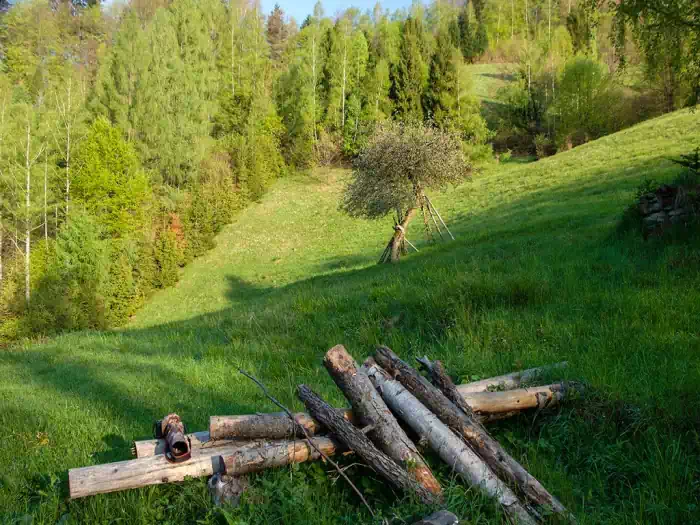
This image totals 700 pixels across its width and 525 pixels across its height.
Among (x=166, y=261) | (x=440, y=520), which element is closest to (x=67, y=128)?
(x=166, y=261)

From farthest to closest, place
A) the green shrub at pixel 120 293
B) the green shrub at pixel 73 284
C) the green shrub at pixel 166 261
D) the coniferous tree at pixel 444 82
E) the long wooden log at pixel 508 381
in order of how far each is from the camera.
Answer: the coniferous tree at pixel 444 82 < the green shrub at pixel 166 261 < the green shrub at pixel 120 293 < the green shrub at pixel 73 284 < the long wooden log at pixel 508 381

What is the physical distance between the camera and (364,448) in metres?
3.67

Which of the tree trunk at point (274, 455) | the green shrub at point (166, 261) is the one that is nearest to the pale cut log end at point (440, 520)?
the tree trunk at point (274, 455)

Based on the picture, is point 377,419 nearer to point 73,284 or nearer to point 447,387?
point 447,387

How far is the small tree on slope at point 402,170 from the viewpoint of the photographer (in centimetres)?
2334

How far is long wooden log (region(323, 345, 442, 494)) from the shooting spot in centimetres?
361

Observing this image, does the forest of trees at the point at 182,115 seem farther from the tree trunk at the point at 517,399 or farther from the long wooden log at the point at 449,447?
the long wooden log at the point at 449,447

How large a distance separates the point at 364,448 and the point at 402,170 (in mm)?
20923

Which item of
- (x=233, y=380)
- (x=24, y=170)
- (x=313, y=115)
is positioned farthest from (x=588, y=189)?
(x=313, y=115)

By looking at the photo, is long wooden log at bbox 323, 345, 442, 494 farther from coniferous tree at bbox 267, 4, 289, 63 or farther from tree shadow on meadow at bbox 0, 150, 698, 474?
coniferous tree at bbox 267, 4, 289, 63

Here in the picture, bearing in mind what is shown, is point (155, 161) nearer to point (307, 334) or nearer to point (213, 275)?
point (213, 275)

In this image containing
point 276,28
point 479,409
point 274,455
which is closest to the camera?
point 274,455

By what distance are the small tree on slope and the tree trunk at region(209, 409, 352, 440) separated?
18812mm

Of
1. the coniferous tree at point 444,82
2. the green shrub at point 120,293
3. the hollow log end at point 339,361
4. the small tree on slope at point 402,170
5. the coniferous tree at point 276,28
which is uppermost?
the coniferous tree at point 276,28
